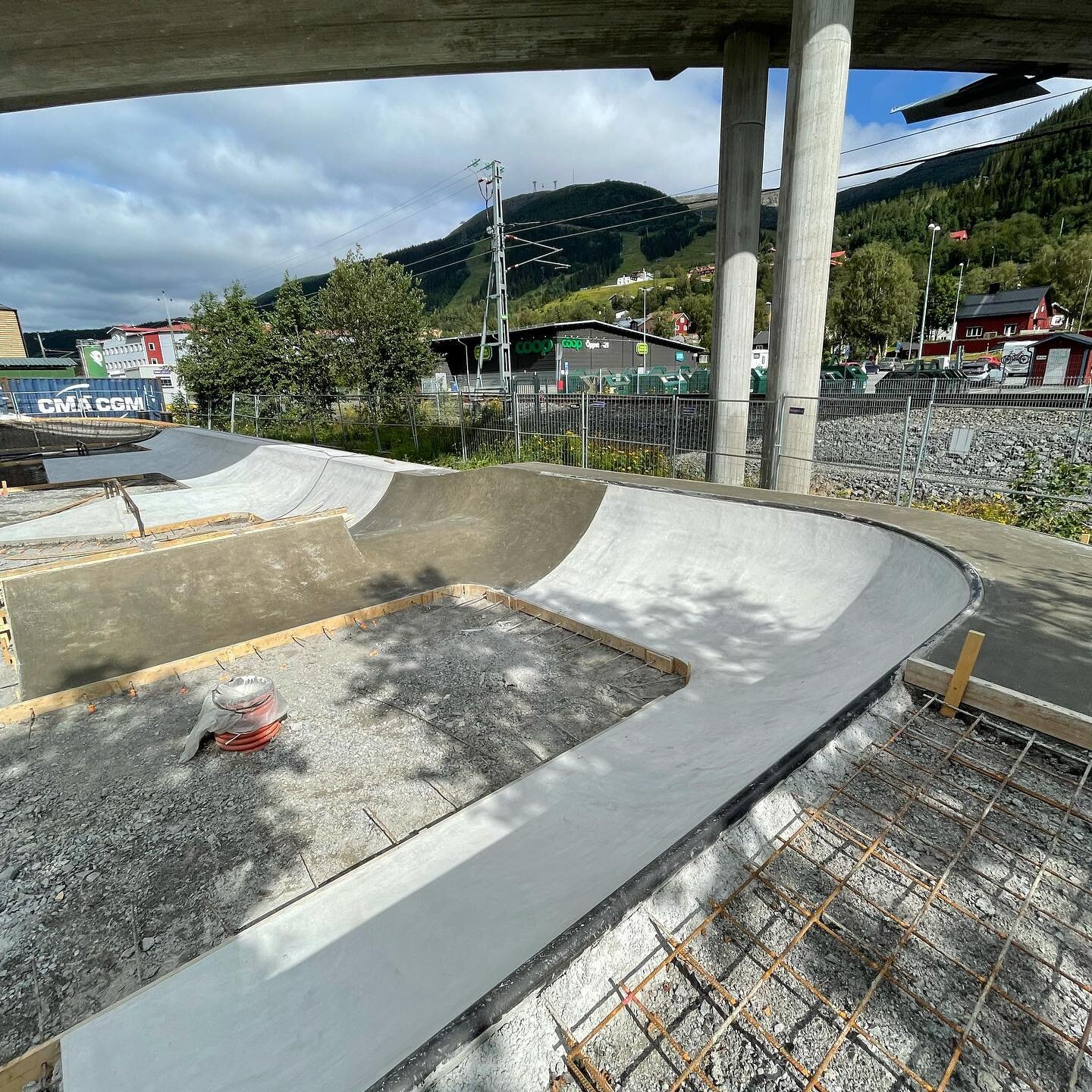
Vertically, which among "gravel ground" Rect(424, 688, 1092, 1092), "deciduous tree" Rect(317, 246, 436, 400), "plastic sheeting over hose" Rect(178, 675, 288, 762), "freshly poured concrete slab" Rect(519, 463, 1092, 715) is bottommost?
"plastic sheeting over hose" Rect(178, 675, 288, 762)

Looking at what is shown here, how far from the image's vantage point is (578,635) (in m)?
6.81

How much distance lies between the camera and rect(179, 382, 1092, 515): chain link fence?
409 inches

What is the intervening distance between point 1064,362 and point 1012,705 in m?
38.3

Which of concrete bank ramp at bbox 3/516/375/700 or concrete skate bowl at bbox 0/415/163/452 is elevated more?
concrete skate bowl at bbox 0/415/163/452

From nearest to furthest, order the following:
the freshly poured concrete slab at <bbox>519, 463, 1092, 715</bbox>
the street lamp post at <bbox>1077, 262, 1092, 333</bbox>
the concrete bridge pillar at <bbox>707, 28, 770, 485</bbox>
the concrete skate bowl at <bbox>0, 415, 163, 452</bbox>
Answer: the freshly poured concrete slab at <bbox>519, 463, 1092, 715</bbox> → the concrete bridge pillar at <bbox>707, 28, 770, 485</bbox> → the concrete skate bowl at <bbox>0, 415, 163, 452</bbox> → the street lamp post at <bbox>1077, 262, 1092, 333</bbox>

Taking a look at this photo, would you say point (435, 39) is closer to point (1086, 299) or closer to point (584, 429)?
point (584, 429)

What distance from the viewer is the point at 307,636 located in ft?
22.8

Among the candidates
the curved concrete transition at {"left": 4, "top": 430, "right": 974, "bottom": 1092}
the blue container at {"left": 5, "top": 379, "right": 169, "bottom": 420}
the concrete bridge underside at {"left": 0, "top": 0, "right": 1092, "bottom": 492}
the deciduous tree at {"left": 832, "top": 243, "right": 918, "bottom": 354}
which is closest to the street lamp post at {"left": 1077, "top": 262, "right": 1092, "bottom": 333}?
the deciduous tree at {"left": 832, "top": 243, "right": 918, "bottom": 354}

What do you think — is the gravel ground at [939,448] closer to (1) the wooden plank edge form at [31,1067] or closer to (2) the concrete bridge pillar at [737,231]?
(2) the concrete bridge pillar at [737,231]

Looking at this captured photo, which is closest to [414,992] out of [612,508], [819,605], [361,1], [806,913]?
[806,913]

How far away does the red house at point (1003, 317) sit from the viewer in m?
57.5

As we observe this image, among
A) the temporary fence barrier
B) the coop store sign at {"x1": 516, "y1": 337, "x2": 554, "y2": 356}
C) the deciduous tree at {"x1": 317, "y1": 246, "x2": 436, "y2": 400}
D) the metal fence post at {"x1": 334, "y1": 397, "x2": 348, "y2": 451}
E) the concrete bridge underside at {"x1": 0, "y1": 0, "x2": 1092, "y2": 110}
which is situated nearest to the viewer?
the temporary fence barrier

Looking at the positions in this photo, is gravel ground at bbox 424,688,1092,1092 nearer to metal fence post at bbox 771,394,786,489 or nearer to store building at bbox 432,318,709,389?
metal fence post at bbox 771,394,786,489

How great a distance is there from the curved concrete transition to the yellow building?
327 ft
